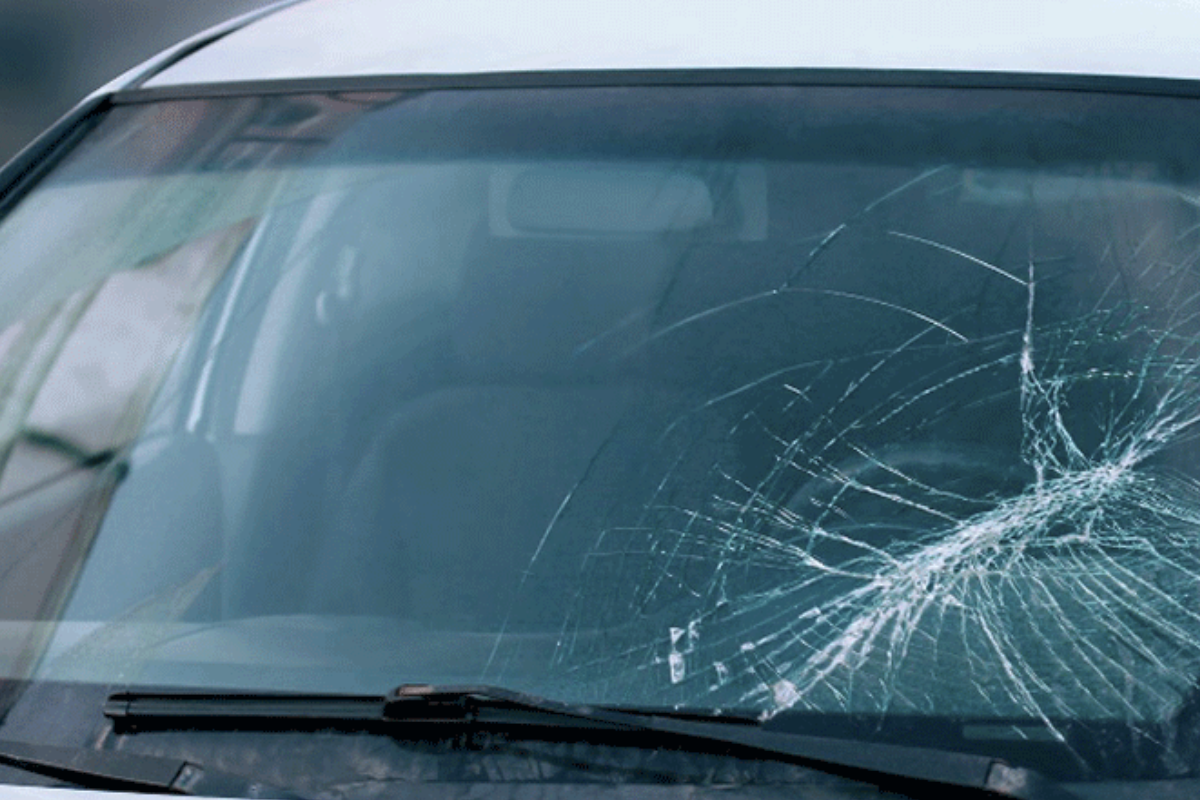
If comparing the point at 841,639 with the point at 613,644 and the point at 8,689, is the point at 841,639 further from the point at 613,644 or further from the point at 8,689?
the point at 8,689

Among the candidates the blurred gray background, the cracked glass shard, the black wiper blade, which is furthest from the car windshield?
the blurred gray background

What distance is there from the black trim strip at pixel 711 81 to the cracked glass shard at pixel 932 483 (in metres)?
0.13

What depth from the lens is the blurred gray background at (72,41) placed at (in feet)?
38.7

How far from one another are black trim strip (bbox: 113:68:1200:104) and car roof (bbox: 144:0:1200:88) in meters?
0.01

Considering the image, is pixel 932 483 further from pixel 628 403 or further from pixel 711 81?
pixel 711 81

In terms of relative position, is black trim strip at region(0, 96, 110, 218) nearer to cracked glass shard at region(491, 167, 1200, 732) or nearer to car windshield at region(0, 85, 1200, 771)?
car windshield at region(0, 85, 1200, 771)

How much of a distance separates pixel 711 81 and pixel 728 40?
0.30ft

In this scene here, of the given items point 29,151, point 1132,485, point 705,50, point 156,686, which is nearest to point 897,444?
point 1132,485

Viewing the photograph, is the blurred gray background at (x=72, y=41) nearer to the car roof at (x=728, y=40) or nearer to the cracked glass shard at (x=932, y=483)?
the car roof at (x=728, y=40)

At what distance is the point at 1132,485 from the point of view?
2.09 metres

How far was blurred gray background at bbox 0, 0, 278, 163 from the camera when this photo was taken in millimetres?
11805

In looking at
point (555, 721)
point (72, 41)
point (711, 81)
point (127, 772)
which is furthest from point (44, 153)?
point (72, 41)

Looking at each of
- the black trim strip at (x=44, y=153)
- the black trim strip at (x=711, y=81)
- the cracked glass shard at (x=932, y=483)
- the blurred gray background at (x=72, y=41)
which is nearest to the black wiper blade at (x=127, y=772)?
the cracked glass shard at (x=932, y=483)

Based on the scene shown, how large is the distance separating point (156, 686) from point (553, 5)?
110cm
